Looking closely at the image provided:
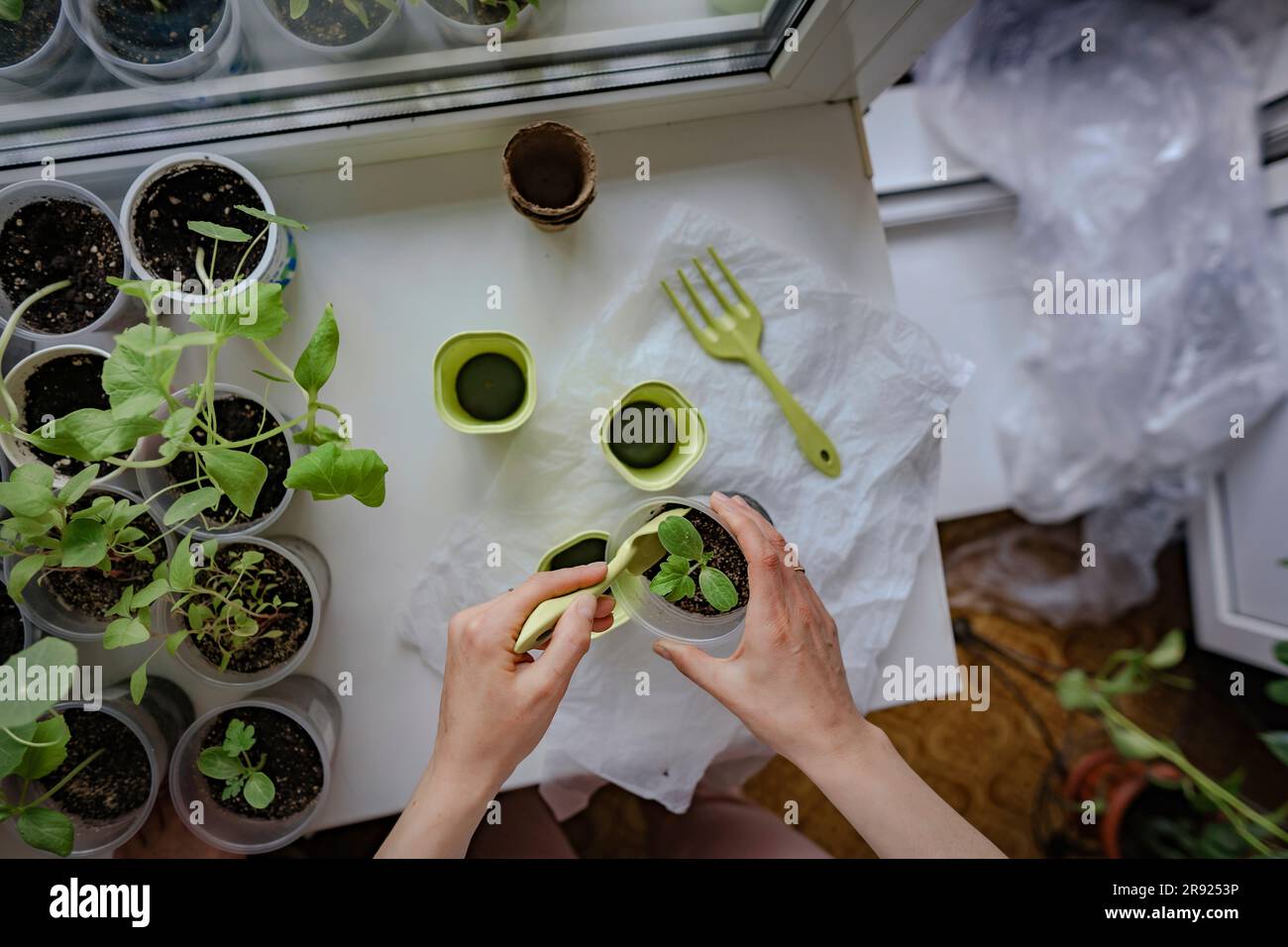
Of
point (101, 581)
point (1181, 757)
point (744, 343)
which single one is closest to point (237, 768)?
point (101, 581)

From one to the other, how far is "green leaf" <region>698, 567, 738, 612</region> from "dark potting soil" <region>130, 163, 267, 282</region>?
0.59 metres

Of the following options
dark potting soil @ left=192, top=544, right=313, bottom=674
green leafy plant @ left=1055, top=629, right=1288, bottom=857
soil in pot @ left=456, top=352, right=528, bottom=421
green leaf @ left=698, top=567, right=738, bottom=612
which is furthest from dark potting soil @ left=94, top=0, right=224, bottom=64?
green leafy plant @ left=1055, top=629, right=1288, bottom=857

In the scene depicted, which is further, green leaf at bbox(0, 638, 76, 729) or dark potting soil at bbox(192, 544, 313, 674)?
dark potting soil at bbox(192, 544, 313, 674)

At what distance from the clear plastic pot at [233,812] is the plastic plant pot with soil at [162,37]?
2.21 ft

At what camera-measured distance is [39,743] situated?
0.60 m

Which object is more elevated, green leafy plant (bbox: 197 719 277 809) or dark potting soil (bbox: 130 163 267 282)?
dark potting soil (bbox: 130 163 267 282)

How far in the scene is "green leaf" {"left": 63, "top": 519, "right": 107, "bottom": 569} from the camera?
62 centimetres

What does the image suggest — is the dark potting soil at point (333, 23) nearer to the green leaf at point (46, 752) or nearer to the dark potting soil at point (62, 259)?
the dark potting soil at point (62, 259)

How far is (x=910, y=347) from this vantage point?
929 mm

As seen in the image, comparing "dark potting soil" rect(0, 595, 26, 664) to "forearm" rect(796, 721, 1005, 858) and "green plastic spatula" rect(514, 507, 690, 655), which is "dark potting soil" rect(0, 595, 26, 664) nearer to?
"green plastic spatula" rect(514, 507, 690, 655)

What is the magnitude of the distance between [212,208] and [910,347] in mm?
844

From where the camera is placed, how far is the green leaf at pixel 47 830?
2.02 ft

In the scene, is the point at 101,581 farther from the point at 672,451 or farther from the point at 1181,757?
the point at 1181,757
